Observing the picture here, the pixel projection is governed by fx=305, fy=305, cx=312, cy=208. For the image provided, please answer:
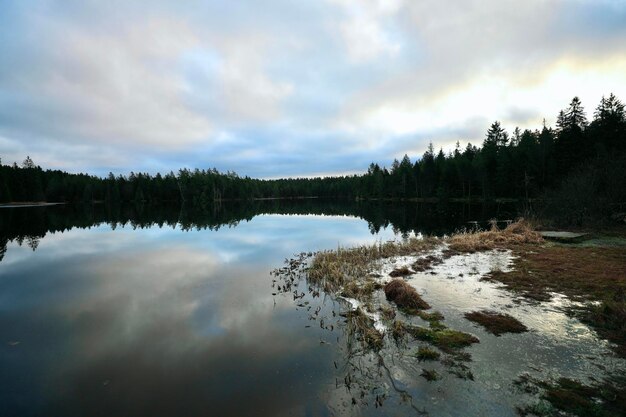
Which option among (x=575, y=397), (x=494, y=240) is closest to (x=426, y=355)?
(x=575, y=397)

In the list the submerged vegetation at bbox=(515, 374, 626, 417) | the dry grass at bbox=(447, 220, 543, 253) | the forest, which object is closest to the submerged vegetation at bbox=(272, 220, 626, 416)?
the submerged vegetation at bbox=(515, 374, 626, 417)

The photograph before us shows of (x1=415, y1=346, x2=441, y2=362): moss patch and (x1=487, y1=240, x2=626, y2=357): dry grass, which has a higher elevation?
(x1=487, y1=240, x2=626, y2=357): dry grass

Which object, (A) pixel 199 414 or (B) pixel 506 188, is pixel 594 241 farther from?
(B) pixel 506 188

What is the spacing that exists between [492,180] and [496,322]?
85.9 metres

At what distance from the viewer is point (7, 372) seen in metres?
7.89

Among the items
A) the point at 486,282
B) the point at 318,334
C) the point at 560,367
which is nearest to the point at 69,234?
the point at 318,334

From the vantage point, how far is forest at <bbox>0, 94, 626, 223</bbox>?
30.0m

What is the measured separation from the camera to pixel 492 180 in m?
83.0

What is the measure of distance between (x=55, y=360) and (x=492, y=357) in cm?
1169

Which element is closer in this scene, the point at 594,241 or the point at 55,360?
the point at 55,360

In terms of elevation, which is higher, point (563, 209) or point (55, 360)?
point (563, 209)

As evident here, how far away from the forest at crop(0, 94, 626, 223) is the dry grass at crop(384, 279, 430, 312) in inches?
1066

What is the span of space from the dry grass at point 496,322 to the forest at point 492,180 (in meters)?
26.6

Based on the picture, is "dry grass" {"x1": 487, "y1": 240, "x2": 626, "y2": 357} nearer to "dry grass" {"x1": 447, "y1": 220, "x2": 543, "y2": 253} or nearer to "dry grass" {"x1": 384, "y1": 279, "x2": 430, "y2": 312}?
"dry grass" {"x1": 447, "y1": 220, "x2": 543, "y2": 253}
